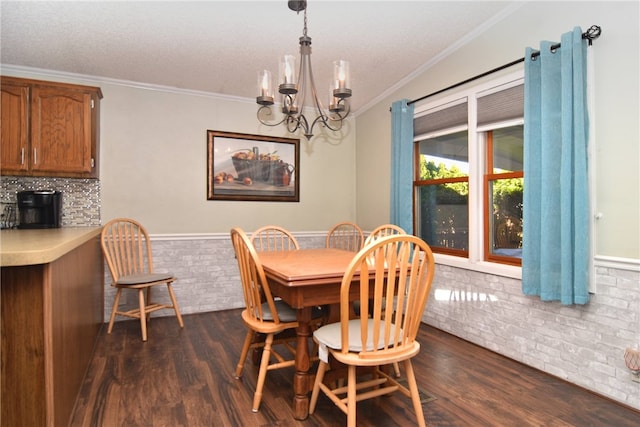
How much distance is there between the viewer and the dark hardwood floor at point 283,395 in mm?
1856

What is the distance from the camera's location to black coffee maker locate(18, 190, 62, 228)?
2986 mm

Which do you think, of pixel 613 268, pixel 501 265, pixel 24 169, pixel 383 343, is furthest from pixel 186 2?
pixel 613 268

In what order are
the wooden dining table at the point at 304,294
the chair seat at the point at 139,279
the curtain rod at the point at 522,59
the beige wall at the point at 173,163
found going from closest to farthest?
the wooden dining table at the point at 304,294, the curtain rod at the point at 522,59, the chair seat at the point at 139,279, the beige wall at the point at 173,163

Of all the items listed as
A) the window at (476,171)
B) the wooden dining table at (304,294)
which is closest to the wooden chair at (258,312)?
the wooden dining table at (304,294)

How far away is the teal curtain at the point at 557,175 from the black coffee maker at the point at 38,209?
145 inches

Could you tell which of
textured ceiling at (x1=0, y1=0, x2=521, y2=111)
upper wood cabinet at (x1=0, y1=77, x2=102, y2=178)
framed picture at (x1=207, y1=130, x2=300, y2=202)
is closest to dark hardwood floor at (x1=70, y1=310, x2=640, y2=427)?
upper wood cabinet at (x1=0, y1=77, x2=102, y2=178)

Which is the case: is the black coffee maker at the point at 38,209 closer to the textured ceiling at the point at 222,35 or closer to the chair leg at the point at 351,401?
the textured ceiling at the point at 222,35

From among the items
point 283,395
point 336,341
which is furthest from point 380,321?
point 283,395

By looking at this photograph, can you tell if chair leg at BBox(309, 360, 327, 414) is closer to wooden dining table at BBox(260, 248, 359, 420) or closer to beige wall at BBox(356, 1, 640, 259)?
wooden dining table at BBox(260, 248, 359, 420)

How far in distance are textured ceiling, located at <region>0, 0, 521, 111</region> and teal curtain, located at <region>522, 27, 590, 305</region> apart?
68 cm

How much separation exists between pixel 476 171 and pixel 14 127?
12.3ft

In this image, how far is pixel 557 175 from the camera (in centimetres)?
222

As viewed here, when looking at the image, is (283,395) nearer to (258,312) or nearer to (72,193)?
(258,312)

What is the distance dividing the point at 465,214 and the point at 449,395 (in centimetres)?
154
